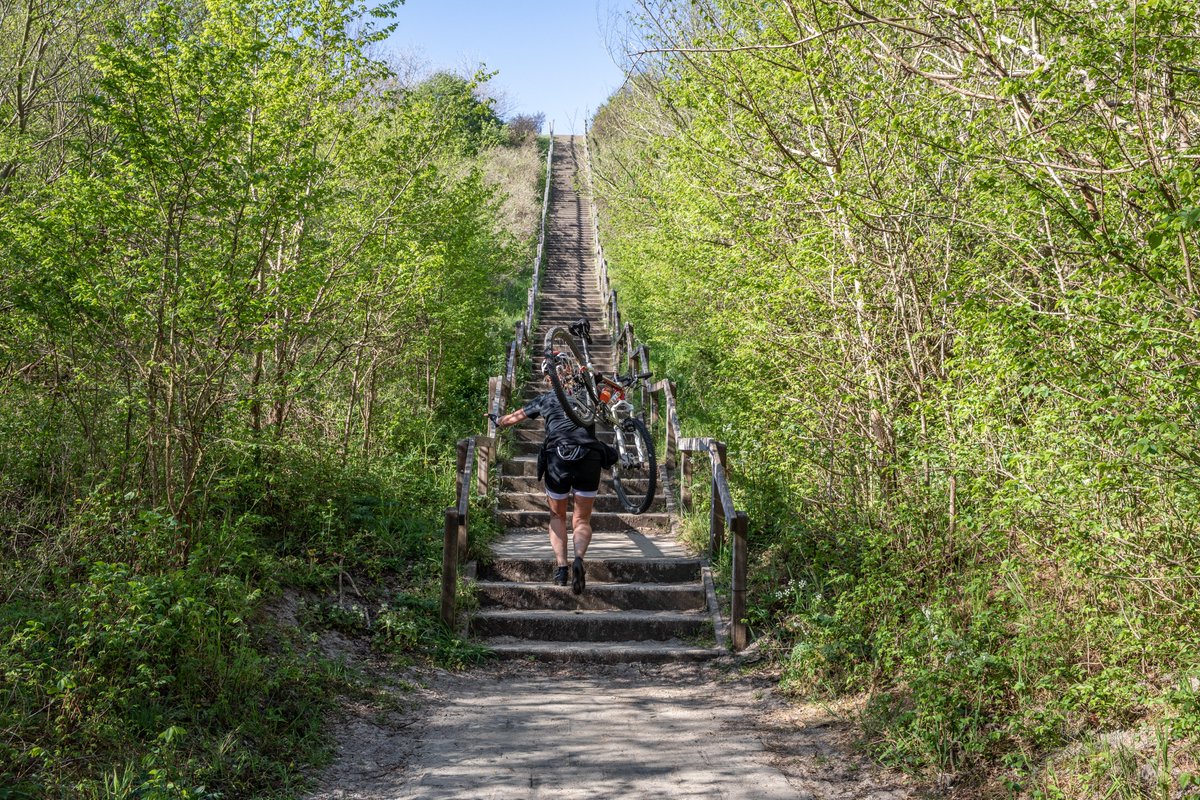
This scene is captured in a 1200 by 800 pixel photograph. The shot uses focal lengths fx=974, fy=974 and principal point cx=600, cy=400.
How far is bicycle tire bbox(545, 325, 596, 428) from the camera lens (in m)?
7.85

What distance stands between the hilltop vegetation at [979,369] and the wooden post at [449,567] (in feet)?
7.99

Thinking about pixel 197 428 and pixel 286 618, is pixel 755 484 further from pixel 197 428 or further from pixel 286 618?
pixel 197 428

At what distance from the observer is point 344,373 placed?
1177cm

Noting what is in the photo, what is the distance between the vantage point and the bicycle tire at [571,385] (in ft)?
25.8

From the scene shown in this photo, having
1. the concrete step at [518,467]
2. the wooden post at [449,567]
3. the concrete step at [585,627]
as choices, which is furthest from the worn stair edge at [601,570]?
the concrete step at [518,467]

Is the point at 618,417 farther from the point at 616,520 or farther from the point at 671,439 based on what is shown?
the point at 616,520

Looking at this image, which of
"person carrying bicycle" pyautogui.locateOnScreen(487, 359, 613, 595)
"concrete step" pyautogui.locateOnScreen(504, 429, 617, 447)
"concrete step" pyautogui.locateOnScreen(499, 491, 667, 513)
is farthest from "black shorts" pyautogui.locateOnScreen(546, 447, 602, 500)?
"concrete step" pyautogui.locateOnScreen(504, 429, 617, 447)

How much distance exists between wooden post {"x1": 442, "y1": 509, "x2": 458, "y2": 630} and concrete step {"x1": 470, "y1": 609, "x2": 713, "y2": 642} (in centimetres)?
24

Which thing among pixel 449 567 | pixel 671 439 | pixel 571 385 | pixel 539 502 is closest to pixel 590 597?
pixel 449 567

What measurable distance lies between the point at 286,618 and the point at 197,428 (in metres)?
1.64

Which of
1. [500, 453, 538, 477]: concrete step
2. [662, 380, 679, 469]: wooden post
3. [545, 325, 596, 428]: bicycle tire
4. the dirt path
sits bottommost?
the dirt path

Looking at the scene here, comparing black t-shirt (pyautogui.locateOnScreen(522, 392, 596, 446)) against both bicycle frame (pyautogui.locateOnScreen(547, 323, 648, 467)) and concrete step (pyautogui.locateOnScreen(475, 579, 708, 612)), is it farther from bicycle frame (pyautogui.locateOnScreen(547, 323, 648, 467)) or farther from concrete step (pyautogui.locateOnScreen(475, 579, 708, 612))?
bicycle frame (pyautogui.locateOnScreen(547, 323, 648, 467))

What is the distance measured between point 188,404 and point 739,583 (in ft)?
13.4

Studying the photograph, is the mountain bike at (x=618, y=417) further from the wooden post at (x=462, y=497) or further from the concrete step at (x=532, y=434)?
the wooden post at (x=462, y=497)
